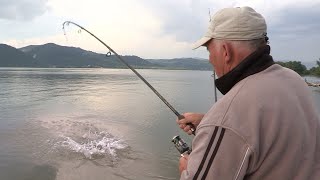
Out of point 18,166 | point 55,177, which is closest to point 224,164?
point 55,177

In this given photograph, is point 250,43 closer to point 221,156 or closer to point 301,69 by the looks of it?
point 221,156

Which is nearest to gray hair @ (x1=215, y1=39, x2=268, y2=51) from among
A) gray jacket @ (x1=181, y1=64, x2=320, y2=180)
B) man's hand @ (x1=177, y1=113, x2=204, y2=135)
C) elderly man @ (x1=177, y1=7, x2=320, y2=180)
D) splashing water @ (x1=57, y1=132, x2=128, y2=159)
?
elderly man @ (x1=177, y1=7, x2=320, y2=180)

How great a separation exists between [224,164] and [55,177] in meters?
11.3

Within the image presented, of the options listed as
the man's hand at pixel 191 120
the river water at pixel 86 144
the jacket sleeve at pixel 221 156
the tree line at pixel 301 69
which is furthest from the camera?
the tree line at pixel 301 69

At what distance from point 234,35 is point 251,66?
0.21 meters

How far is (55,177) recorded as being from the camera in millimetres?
12203

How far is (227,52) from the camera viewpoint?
2193mm

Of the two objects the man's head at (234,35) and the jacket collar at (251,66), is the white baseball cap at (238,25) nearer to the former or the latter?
the man's head at (234,35)

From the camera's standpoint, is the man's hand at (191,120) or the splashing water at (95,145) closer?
the man's hand at (191,120)

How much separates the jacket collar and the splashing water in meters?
12.7

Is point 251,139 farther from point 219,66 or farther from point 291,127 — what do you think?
point 219,66

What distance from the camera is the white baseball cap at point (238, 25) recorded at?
2.15 m

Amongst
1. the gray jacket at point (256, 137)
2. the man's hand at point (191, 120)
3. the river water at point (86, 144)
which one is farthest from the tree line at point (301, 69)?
the gray jacket at point (256, 137)

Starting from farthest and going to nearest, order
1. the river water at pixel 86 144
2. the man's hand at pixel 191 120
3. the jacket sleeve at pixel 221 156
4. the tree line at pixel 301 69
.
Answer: the tree line at pixel 301 69, the river water at pixel 86 144, the man's hand at pixel 191 120, the jacket sleeve at pixel 221 156
